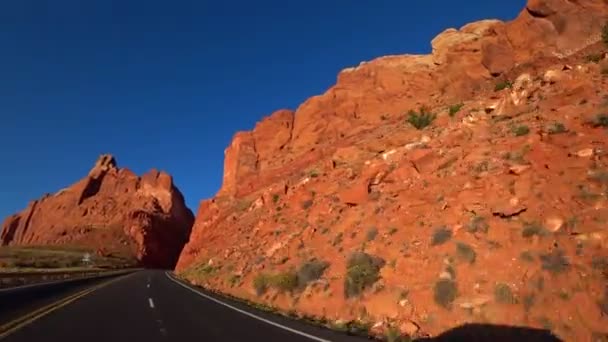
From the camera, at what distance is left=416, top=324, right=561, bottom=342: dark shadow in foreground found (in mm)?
10141

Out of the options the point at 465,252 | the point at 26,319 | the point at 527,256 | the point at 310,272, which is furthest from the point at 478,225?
the point at 26,319

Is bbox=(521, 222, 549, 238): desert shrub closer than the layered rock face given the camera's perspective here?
Yes

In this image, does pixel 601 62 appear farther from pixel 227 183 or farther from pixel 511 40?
pixel 227 183

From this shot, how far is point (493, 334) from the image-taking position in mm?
10750

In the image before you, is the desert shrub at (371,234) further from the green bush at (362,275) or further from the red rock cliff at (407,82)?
the red rock cliff at (407,82)

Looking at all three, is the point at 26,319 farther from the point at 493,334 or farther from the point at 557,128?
the point at 557,128

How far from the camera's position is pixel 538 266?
11.9 meters

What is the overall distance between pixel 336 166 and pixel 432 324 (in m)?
23.2

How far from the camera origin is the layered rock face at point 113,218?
13688cm

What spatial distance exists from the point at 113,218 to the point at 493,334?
150m

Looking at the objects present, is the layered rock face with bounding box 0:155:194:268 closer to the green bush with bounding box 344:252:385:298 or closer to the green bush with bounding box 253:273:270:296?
the green bush with bounding box 253:273:270:296

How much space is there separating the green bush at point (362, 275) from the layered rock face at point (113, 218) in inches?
4834

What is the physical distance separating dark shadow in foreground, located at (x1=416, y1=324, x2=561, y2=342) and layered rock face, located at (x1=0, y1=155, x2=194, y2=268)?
422 feet

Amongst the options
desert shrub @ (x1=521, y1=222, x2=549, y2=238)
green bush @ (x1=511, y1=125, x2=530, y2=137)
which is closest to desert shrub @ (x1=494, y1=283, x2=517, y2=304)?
desert shrub @ (x1=521, y1=222, x2=549, y2=238)
